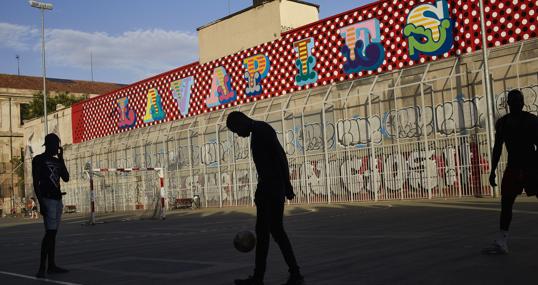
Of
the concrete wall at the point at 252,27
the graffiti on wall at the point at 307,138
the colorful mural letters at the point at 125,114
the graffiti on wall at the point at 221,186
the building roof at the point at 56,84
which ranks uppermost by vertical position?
the building roof at the point at 56,84

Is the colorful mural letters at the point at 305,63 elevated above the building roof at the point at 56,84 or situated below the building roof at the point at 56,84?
below

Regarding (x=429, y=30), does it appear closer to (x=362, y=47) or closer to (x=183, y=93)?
(x=362, y=47)

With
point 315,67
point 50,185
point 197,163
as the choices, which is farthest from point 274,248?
point 197,163

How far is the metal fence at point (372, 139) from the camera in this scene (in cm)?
1923

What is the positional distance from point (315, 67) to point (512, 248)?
62.4 ft

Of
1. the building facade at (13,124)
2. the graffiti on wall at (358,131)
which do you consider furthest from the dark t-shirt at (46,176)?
the building facade at (13,124)

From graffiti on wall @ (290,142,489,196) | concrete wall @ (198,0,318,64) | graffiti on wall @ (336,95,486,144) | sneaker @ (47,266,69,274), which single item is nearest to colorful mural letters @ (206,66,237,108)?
concrete wall @ (198,0,318,64)

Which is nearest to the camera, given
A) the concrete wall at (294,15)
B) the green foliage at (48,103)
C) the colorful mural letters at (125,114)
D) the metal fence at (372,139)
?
the metal fence at (372,139)

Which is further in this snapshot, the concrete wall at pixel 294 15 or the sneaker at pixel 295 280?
the concrete wall at pixel 294 15

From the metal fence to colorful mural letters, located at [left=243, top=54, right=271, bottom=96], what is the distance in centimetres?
75

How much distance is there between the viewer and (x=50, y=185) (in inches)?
299

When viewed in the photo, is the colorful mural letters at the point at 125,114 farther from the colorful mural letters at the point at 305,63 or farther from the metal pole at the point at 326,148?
the metal pole at the point at 326,148

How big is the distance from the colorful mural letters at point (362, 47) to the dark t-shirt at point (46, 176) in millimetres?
16966

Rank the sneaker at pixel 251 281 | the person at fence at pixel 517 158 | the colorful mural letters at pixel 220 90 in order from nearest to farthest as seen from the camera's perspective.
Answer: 1. the sneaker at pixel 251 281
2. the person at fence at pixel 517 158
3. the colorful mural letters at pixel 220 90
